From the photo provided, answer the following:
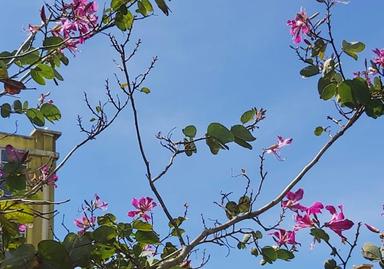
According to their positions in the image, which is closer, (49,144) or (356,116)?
(356,116)

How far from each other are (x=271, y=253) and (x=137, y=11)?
2.65ft

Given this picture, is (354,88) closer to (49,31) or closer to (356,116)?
(356,116)

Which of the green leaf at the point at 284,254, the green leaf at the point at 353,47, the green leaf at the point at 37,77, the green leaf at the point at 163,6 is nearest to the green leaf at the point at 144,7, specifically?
the green leaf at the point at 163,6

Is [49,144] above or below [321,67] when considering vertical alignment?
above

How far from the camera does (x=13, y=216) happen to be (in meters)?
1.99

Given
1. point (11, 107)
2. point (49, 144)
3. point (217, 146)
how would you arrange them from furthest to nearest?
point (49, 144), point (11, 107), point (217, 146)

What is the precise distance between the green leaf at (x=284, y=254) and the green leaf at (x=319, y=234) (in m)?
0.20

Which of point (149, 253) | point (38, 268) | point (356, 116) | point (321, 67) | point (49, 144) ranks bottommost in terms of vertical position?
point (38, 268)

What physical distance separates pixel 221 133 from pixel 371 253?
1.48ft

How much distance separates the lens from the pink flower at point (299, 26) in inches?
89.9

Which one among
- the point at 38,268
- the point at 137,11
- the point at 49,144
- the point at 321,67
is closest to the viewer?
the point at 38,268

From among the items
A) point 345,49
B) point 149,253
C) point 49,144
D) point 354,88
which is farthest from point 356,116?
point 49,144

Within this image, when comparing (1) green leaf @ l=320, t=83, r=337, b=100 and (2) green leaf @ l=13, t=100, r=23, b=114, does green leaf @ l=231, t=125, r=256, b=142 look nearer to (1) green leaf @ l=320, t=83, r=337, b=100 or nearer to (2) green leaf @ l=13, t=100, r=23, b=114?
(1) green leaf @ l=320, t=83, r=337, b=100

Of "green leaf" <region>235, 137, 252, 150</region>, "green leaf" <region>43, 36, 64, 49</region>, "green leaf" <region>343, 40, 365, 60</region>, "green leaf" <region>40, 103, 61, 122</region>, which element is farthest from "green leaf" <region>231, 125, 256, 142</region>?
"green leaf" <region>40, 103, 61, 122</region>
